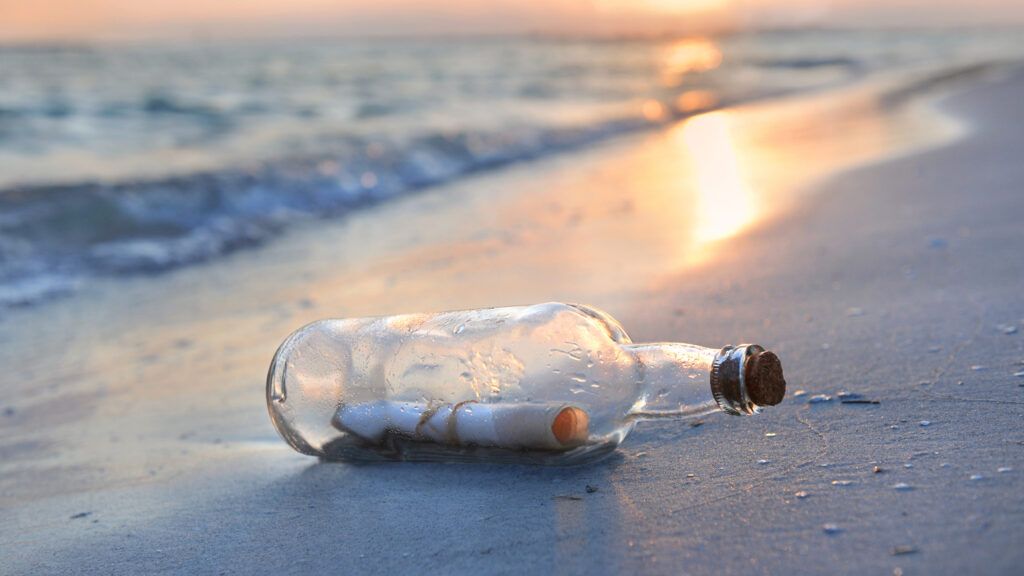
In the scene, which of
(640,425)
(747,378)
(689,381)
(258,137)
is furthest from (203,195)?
(747,378)

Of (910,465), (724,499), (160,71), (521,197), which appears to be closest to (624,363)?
(724,499)

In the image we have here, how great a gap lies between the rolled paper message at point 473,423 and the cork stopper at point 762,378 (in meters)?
0.28

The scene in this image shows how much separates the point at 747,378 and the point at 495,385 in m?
0.42

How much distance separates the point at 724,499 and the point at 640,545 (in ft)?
0.54

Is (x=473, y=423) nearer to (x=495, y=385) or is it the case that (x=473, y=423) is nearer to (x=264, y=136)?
(x=495, y=385)

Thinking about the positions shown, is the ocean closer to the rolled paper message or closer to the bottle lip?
the rolled paper message

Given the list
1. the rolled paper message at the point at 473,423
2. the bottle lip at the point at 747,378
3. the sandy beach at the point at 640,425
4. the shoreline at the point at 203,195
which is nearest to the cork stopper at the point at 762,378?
the bottle lip at the point at 747,378

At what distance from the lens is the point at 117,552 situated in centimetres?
165

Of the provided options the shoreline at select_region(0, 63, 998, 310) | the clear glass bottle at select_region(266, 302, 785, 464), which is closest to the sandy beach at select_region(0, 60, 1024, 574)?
the clear glass bottle at select_region(266, 302, 785, 464)

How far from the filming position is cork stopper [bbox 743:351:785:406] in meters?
1.44

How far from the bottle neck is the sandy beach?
11 centimetres

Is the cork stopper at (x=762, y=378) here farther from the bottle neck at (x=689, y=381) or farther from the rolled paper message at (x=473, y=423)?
the rolled paper message at (x=473, y=423)

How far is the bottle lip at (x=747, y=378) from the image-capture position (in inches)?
56.8

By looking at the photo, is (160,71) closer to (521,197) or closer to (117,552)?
(521,197)
